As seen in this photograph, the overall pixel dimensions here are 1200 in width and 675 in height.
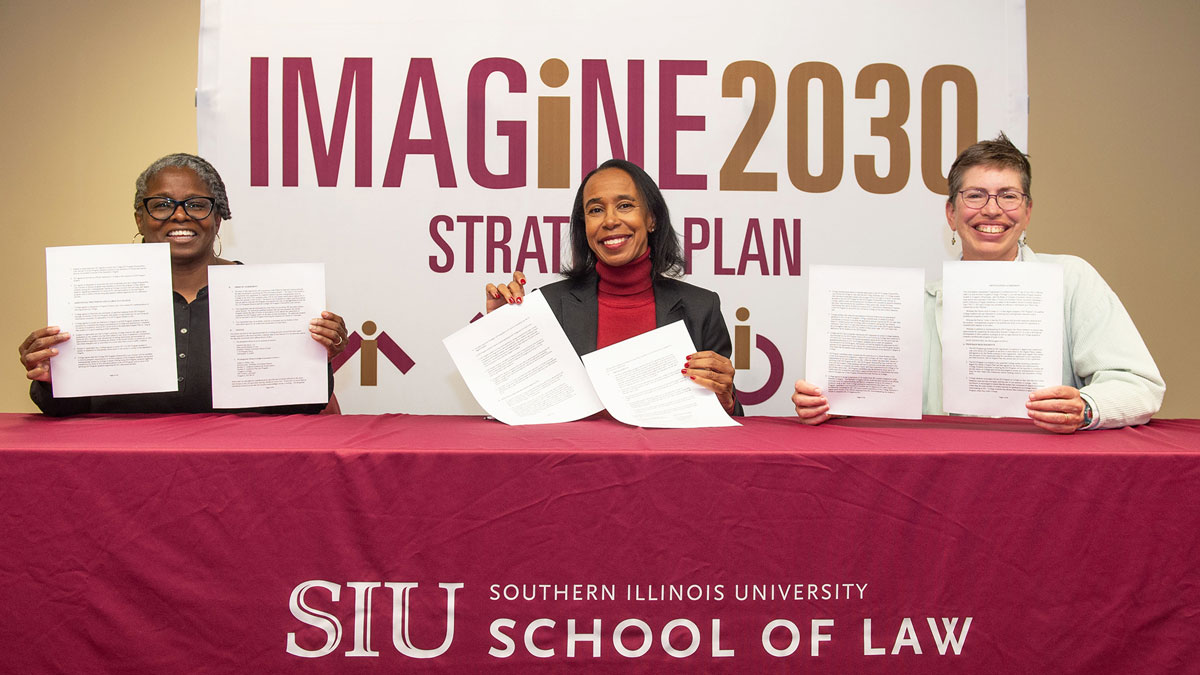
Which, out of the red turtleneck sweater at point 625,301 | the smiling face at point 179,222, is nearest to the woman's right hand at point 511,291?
the red turtleneck sweater at point 625,301

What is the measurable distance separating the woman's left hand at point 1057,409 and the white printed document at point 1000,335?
46 millimetres

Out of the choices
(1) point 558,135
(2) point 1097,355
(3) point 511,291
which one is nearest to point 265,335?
(3) point 511,291

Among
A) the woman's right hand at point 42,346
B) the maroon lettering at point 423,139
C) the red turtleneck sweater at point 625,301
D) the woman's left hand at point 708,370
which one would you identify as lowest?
the woman's left hand at point 708,370

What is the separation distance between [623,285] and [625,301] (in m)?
0.05

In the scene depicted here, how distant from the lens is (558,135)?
288 centimetres

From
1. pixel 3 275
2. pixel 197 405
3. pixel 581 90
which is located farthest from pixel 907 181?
pixel 3 275

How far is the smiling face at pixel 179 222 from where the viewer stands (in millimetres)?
2055

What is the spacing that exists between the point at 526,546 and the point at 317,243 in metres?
2.02

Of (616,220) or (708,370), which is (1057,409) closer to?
(708,370)

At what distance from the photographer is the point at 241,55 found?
9.39 ft

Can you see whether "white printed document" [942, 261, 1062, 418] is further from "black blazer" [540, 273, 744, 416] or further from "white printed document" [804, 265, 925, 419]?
"black blazer" [540, 273, 744, 416]

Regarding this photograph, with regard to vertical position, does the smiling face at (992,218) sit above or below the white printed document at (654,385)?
above

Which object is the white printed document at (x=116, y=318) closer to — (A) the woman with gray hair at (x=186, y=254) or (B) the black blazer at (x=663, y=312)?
(A) the woman with gray hair at (x=186, y=254)

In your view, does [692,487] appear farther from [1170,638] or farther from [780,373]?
[780,373]
